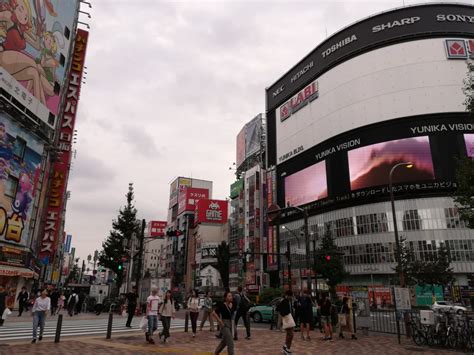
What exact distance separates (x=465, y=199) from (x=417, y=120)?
49.1 metres

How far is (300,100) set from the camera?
79125 mm

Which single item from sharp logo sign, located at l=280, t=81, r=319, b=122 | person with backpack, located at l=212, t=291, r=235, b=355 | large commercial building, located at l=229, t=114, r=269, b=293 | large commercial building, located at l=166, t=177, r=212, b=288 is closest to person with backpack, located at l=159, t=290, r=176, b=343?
person with backpack, located at l=212, t=291, r=235, b=355

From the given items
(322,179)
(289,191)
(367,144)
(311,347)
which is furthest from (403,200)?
(311,347)

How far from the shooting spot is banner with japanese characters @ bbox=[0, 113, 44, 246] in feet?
98.8

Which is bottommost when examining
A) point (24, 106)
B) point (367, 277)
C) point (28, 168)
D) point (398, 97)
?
point (367, 277)

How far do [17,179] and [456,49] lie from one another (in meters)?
65.7

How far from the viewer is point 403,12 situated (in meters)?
65.7

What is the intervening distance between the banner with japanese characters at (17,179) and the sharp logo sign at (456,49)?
62114mm

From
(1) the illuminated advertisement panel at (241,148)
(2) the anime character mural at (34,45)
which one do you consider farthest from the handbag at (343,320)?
(1) the illuminated advertisement panel at (241,148)

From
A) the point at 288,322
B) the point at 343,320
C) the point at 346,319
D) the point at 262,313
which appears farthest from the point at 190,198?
the point at 288,322

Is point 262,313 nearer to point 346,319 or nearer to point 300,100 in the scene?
point 346,319

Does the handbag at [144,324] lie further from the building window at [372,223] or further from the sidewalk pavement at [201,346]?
the building window at [372,223]

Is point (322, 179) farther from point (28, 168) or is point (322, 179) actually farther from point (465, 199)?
point (465, 199)

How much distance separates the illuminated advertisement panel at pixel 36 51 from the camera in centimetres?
3175
